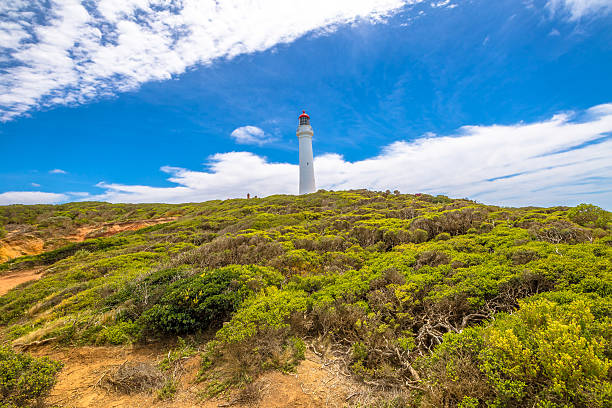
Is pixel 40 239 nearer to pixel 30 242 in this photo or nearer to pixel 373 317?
pixel 30 242

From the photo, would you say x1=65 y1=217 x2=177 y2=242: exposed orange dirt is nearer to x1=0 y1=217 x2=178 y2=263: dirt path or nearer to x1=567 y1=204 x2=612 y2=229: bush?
x1=0 y1=217 x2=178 y2=263: dirt path

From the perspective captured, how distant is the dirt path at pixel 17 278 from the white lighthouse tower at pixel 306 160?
2235cm

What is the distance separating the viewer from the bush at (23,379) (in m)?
3.47

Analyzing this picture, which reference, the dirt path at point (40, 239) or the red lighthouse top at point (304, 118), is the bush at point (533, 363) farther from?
the red lighthouse top at point (304, 118)

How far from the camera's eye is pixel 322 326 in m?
4.98

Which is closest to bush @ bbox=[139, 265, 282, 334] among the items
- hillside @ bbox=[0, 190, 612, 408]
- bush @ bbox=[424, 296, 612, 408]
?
hillside @ bbox=[0, 190, 612, 408]

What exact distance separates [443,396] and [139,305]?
621cm

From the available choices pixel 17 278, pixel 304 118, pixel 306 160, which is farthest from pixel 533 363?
pixel 304 118

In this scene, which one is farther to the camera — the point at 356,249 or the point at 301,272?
the point at 356,249

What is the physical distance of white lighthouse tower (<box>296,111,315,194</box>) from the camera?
3022 cm

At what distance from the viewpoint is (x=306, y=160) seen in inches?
1195

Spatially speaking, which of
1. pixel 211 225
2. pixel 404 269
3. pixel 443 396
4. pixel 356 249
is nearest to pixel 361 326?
pixel 443 396

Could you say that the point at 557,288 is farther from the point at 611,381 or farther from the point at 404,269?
the point at 404,269

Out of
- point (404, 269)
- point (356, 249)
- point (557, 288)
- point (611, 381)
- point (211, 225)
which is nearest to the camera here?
point (611, 381)
